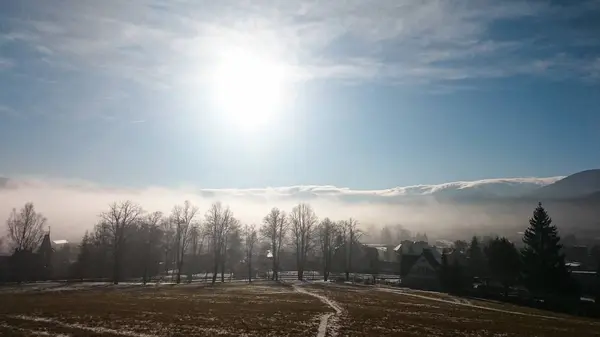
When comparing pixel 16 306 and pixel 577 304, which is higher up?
pixel 16 306

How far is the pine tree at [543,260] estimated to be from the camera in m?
59.7

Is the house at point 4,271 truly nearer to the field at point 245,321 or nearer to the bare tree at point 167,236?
the bare tree at point 167,236

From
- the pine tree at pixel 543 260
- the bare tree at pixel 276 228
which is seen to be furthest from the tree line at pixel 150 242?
the pine tree at pixel 543 260

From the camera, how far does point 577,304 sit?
53656mm

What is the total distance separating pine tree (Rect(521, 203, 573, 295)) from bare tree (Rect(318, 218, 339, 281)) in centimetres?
4131

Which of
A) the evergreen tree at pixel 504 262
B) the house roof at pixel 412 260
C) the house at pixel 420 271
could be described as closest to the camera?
the evergreen tree at pixel 504 262

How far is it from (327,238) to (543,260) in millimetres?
50680

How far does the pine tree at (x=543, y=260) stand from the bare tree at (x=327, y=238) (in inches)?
1626

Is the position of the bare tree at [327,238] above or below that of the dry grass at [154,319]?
above

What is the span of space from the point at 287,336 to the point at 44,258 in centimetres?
9769

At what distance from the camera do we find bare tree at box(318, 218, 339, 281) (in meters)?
98.4

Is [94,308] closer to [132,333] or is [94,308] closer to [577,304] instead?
[132,333]

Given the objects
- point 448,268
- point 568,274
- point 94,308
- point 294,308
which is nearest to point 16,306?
point 94,308

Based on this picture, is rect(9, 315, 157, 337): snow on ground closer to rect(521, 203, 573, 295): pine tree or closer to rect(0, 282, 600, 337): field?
rect(0, 282, 600, 337): field
